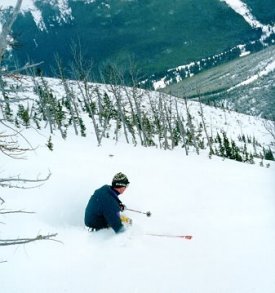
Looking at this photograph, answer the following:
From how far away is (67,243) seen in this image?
904 centimetres

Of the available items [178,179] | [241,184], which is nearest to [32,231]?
[178,179]

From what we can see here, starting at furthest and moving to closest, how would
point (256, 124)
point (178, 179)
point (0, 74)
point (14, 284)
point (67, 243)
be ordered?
point (256, 124)
point (178, 179)
point (67, 243)
point (14, 284)
point (0, 74)

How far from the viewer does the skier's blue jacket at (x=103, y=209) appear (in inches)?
368

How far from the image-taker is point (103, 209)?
9453 mm

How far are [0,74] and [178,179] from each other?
36.7 feet

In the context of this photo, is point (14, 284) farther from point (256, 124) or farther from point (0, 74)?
point (256, 124)

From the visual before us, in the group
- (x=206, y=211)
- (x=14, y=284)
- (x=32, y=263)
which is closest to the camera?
(x=14, y=284)

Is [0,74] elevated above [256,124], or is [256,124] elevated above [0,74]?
[0,74]

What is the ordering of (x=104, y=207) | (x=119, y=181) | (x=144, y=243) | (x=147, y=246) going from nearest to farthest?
1. (x=147, y=246)
2. (x=144, y=243)
3. (x=104, y=207)
4. (x=119, y=181)

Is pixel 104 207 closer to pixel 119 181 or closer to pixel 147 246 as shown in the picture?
pixel 119 181

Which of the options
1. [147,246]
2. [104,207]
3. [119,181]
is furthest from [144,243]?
[119,181]

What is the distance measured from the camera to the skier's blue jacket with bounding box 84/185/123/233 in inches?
368

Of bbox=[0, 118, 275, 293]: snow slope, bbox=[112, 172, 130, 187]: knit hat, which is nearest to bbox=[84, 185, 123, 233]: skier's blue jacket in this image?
bbox=[112, 172, 130, 187]: knit hat

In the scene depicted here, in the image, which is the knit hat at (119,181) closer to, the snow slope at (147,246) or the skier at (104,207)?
the skier at (104,207)
